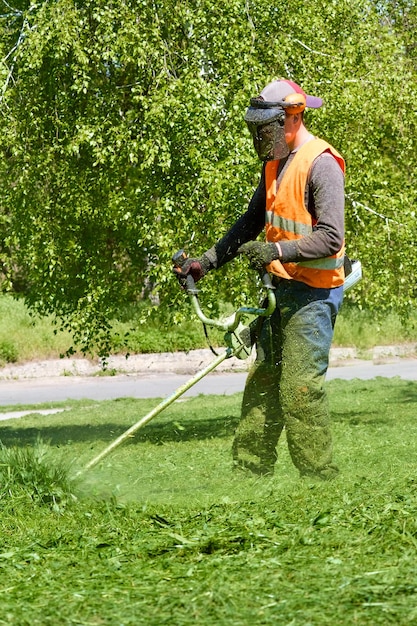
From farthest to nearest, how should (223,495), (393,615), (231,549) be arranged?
(223,495)
(231,549)
(393,615)

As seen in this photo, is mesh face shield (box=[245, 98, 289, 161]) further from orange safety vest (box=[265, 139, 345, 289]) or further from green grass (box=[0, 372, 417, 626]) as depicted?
green grass (box=[0, 372, 417, 626])

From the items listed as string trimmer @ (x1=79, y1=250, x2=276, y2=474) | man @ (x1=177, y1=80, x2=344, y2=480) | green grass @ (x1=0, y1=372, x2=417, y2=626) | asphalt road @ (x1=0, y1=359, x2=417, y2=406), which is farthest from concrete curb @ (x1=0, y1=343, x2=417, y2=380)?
man @ (x1=177, y1=80, x2=344, y2=480)

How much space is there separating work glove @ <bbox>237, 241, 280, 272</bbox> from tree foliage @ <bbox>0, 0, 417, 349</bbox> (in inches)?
117

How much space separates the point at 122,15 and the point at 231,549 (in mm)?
5720

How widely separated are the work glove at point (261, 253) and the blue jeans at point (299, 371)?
32cm

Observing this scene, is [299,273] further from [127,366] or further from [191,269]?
[127,366]

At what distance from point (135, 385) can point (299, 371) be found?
11.6 metres

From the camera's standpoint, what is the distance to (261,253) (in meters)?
6.00

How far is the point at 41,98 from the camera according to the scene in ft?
31.8

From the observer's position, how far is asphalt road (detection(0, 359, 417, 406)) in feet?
54.1

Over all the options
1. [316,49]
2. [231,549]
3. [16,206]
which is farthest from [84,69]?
[231,549]

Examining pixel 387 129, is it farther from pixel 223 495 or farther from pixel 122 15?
pixel 223 495

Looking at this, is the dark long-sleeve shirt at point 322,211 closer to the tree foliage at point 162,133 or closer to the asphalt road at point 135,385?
the tree foliage at point 162,133

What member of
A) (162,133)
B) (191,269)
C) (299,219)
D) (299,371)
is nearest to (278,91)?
(299,219)
